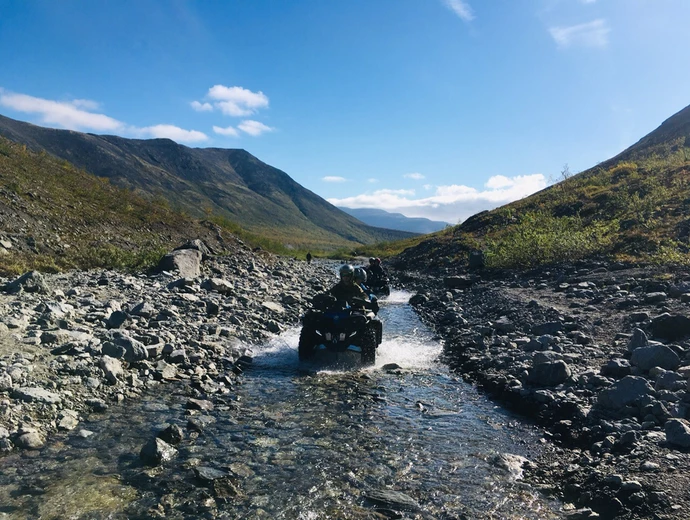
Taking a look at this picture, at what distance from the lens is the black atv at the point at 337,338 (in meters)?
11.9

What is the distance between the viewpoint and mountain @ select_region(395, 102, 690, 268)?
2339 centimetres

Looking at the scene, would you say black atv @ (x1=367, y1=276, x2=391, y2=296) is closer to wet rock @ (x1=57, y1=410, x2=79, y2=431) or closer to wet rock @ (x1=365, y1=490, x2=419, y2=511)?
wet rock @ (x1=57, y1=410, x2=79, y2=431)

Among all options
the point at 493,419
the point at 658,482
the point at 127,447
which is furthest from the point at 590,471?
the point at 127,447

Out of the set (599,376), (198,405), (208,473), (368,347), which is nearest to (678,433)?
(599,376)

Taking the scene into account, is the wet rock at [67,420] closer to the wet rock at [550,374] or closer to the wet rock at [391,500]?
the wet rock at [391,500]

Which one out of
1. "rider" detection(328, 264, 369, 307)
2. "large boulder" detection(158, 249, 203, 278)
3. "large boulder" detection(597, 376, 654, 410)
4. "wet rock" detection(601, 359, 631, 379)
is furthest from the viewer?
"large boulder" detection(158, 249, 203, 278)

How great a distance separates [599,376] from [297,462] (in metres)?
6.15

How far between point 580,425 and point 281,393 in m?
5.67

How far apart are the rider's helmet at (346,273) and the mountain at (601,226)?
13.4 m

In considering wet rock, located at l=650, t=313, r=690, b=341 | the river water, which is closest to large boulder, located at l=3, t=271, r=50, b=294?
the river water

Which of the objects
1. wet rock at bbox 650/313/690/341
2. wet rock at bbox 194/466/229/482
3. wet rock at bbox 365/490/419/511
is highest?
wet rock at bbox 650/313/690/341

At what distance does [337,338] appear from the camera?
469 inches

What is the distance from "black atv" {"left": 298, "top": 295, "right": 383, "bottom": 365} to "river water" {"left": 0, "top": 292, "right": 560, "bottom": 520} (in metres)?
1.77

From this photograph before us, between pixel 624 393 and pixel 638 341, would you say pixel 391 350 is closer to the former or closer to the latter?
pixel 638 341
